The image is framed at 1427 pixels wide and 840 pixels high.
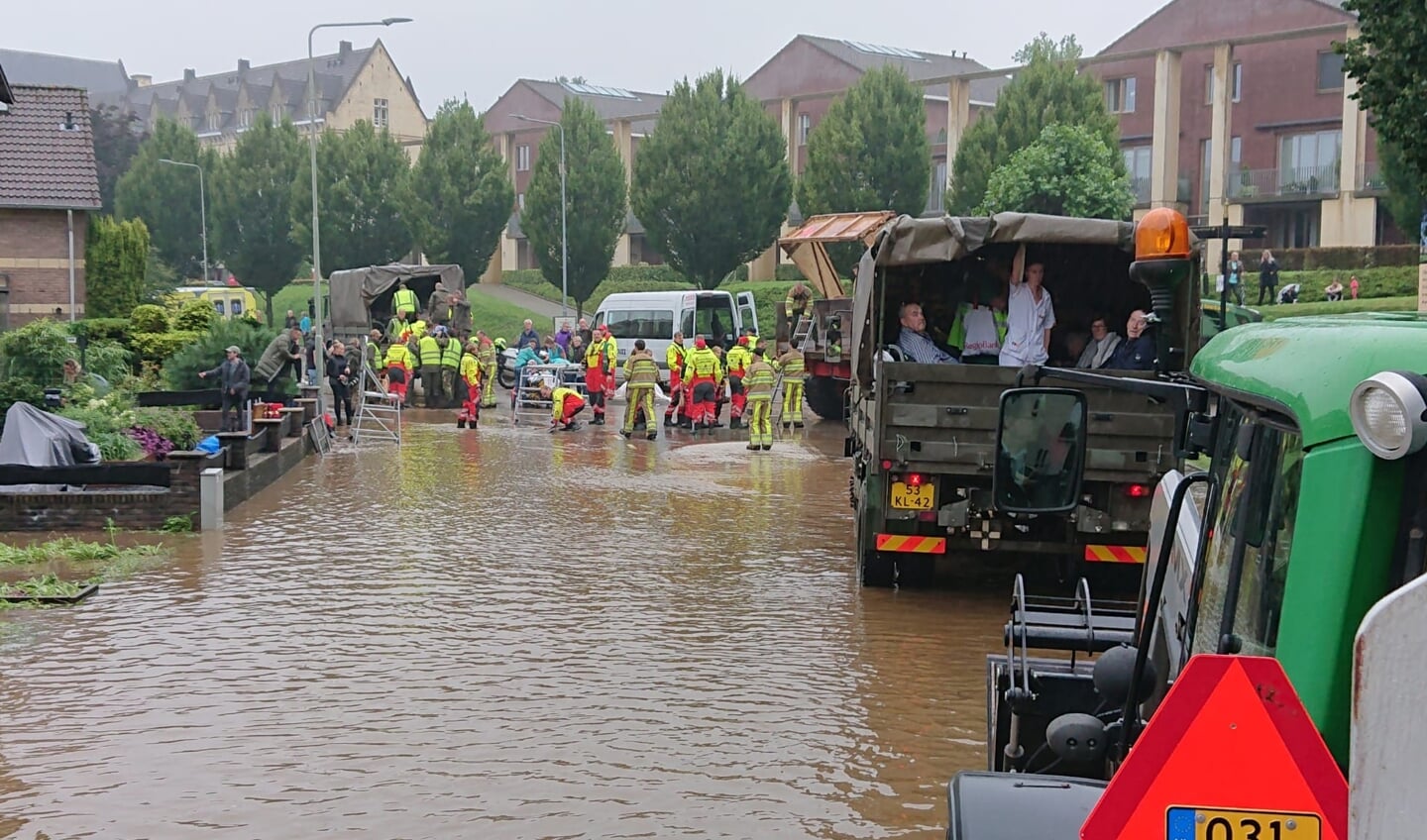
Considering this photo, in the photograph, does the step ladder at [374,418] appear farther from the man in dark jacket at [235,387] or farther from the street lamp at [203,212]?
the street lamp at [203,212]

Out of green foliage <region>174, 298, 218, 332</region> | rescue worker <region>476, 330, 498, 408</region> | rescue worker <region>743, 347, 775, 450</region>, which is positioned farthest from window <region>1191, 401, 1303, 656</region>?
rescue worker <region>476, 330, 498, 408</region>

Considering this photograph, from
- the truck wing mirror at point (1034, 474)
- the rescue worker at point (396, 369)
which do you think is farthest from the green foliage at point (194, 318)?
the truck wing mirror at point (1034, 474)

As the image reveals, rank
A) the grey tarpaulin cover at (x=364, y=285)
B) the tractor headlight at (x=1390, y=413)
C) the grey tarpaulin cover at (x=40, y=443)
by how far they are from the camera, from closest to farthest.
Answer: the tractor headlight at (x=1390, y=413) → the grey tarpaulin cover at (x=40, y=443) → the grey tarpaulin cover at (x=364, y=285)

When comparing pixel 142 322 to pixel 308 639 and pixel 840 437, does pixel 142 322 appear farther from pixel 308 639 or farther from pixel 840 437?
→ pixel 308 639

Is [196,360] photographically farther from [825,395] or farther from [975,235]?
[975,235]

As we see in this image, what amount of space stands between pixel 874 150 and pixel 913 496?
39.7 meters

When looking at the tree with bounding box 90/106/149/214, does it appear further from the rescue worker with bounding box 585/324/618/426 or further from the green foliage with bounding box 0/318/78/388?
the green foliage with bounding box 0/318/78/388

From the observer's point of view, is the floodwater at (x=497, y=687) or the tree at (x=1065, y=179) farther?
the tree at (x=1065, y=179)

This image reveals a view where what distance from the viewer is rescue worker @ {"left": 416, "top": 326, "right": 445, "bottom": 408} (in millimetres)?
29656

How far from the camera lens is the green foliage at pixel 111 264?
32.3 metres

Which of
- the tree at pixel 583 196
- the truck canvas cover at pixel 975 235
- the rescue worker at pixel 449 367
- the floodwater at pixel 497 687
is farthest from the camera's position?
the tree at pixel 583 196

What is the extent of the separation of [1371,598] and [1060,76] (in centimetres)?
4548

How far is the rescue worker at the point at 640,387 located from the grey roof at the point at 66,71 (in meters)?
86.7

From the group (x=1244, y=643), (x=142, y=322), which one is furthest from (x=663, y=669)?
(x=142, y=322)
